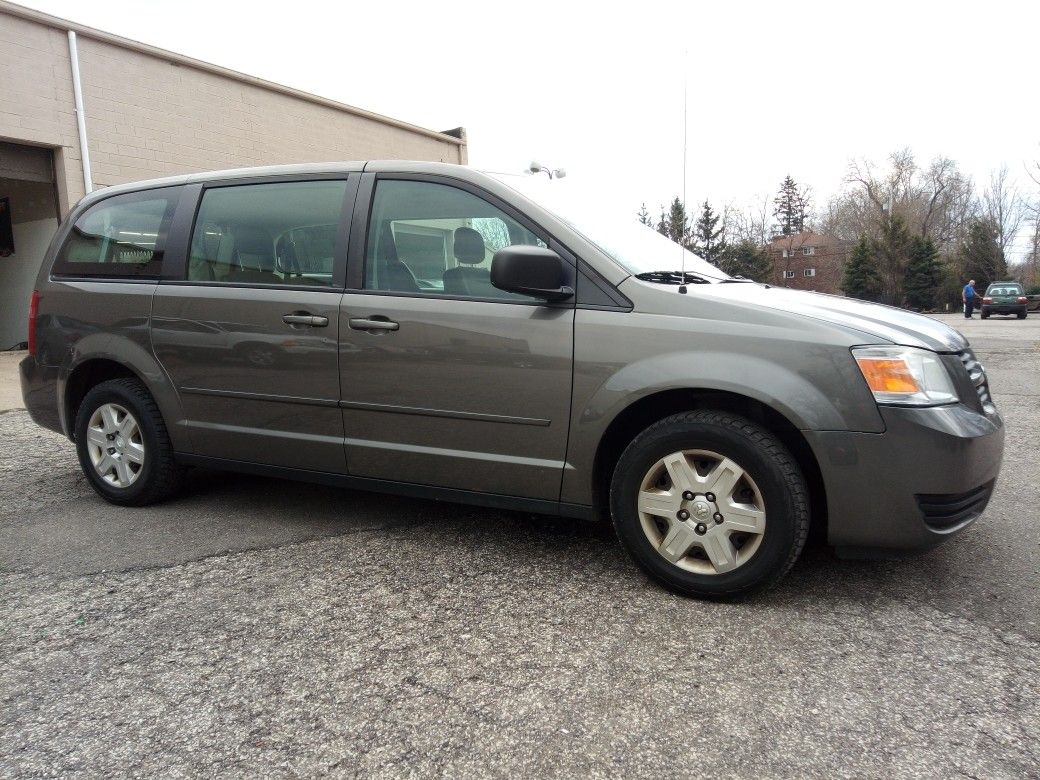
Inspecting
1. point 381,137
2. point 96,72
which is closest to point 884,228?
point 381,137

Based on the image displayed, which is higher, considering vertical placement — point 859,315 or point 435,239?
point 435,239

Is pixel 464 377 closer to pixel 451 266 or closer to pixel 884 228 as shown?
pixel 451 266

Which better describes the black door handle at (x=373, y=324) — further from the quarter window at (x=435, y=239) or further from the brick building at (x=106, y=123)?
the brick building at (x=106, y=123)

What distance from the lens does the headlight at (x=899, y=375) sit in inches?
98.3

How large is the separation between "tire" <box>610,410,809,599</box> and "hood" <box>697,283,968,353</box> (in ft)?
1.59

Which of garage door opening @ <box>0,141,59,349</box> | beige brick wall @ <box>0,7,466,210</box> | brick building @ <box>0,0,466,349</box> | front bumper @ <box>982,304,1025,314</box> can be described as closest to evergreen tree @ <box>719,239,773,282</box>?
front bumper @ <box>982,304,1025,314</box>

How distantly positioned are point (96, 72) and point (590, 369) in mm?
12385

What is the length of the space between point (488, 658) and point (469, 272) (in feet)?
5.23

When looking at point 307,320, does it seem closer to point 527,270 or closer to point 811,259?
point 527,270

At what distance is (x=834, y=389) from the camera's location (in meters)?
2.53

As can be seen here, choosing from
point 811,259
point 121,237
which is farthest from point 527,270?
point 811,259

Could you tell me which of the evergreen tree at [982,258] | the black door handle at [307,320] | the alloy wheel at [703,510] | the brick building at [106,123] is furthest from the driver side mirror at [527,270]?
the evergreen tree at [982,258]

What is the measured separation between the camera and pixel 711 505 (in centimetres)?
268

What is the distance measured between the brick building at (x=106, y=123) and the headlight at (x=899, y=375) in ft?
40.4
